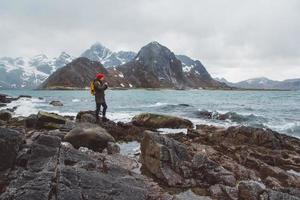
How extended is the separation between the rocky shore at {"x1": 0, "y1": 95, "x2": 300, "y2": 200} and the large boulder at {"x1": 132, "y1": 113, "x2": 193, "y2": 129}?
21.4 ft

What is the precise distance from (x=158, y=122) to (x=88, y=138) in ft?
32.9

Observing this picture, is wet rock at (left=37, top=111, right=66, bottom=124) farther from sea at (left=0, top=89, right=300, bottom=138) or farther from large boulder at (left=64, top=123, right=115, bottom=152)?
sea at (left=0, top=89, right=300, bottom=138)

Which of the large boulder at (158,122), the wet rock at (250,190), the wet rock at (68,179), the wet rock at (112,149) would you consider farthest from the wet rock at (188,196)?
the large boulder at (158,122)

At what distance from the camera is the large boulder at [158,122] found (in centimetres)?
2444

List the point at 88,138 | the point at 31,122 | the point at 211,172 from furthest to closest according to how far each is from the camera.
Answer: the point at 31,122 < the point at 88,138 < the point at 211,172

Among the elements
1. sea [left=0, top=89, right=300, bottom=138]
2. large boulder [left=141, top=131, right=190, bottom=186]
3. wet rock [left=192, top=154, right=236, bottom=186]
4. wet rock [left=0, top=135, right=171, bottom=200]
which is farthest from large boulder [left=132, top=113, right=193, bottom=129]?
wet rock [left=0, top=135, right=171, bottom=200]

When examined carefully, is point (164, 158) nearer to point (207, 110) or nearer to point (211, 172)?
point (211, 172)

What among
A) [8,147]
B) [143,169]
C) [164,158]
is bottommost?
[143,169]

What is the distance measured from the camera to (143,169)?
12211mm

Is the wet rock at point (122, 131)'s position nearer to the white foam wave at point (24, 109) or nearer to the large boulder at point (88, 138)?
the large boulder at point (88, 138)

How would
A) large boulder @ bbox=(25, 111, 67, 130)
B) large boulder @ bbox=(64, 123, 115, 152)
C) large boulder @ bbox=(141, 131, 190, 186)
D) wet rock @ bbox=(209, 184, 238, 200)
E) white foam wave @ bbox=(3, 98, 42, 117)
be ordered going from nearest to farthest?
wet rock @ bbox=(209, 184, 238, 200) < large boulder @ bbox=(141, 131, 190, 186) < large boulder @ bbox=(64, 123, 115, 152) < large boulder @ bbox=(25, 111, 67, 130) < white foam wave @ bbox=(3, 98, 42, 117)

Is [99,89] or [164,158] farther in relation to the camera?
[99,89]

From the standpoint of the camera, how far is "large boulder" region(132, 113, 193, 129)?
2444 cm

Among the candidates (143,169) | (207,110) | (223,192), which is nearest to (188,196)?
(223,192)
